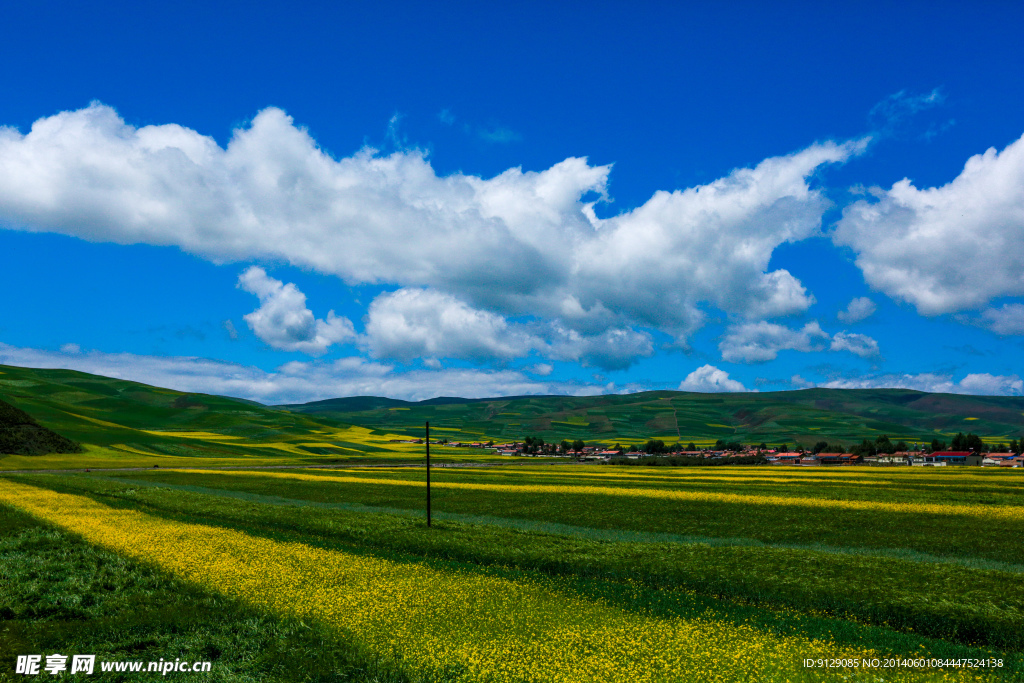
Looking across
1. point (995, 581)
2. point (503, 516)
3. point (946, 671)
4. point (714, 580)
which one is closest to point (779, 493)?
point (503, 516)

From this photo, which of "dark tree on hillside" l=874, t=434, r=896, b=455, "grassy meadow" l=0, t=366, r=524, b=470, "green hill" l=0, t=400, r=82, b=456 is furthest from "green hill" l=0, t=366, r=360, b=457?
"dark tree on hillside" l=874, t=434, r=896, b=455

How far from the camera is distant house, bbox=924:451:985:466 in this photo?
14371 cm

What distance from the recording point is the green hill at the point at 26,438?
350 ft

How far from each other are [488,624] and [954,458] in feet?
602

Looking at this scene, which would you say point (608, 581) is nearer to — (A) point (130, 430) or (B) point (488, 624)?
(B) point (488, 624)

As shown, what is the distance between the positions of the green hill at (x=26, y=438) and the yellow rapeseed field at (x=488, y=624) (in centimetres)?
11539

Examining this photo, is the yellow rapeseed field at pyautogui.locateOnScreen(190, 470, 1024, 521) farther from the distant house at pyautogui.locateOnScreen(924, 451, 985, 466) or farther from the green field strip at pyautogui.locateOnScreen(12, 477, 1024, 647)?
the distant house at pyautogui.locateOnScreen(924, 451, 985, 466)

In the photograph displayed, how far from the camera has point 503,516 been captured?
3975cm

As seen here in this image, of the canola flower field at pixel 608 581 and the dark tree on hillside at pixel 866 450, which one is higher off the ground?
the canola flower field at pixel 608 581

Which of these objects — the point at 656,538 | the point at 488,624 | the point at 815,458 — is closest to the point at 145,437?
the point at 656,538

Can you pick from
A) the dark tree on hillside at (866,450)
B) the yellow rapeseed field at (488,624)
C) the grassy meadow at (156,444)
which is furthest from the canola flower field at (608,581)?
the dark tree on hillside at (866,450)

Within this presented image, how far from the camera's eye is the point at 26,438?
11044 cm

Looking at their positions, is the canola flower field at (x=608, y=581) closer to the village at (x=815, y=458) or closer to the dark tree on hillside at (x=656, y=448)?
the village at (x=815, y=458)

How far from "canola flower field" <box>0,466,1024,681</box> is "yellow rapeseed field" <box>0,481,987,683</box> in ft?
0.23
